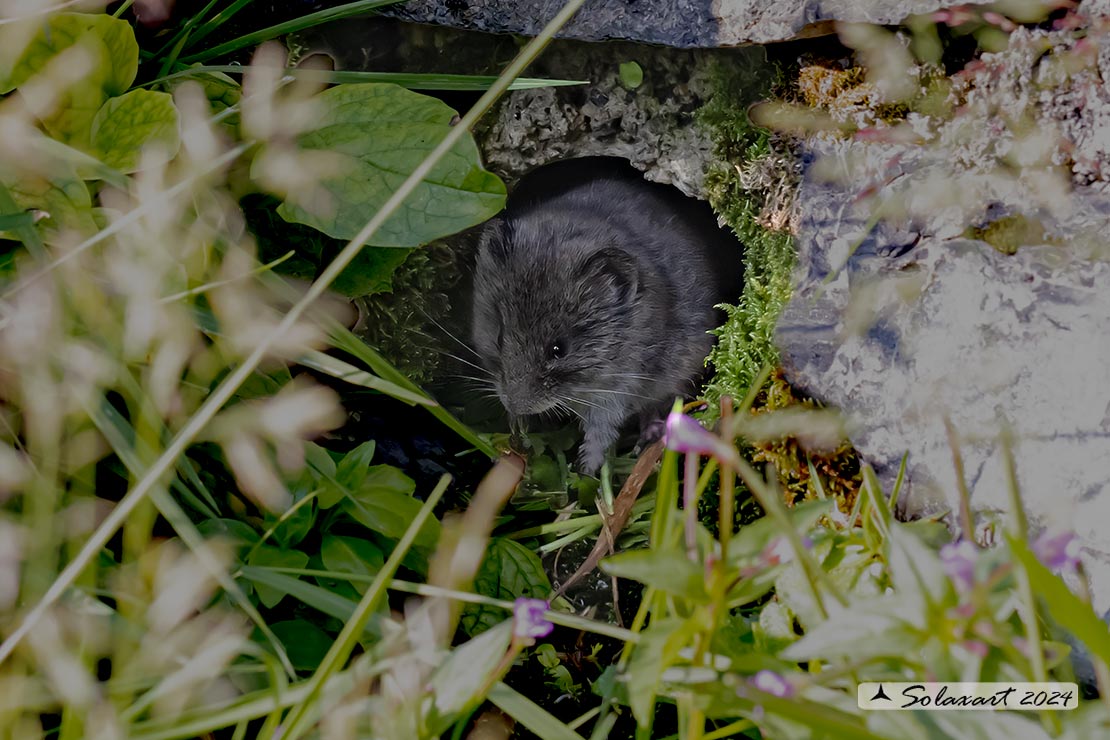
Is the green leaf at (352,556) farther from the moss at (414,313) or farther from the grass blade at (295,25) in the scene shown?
the grass blade at (295,25)

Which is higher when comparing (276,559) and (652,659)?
(652,659)

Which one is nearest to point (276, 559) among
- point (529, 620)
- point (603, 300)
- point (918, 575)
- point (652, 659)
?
point (529, 620)

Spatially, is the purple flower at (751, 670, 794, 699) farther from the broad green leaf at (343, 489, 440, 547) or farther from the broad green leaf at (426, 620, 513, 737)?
the broad green leaf at (343, 489, 440, 547)

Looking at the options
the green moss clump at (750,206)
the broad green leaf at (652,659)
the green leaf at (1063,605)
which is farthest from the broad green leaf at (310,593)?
the green moss clump at (750,206)

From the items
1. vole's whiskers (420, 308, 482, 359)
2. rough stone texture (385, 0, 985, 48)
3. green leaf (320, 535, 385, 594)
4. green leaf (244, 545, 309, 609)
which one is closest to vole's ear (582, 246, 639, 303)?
vole's whiskers (420, 308, 482, 359)

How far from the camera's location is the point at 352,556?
167 cm

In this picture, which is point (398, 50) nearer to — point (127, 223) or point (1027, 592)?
point (127, 223)

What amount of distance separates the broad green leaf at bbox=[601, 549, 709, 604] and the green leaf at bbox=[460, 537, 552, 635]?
0.90 meters

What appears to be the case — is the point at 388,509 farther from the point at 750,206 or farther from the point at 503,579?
the point at 750,206

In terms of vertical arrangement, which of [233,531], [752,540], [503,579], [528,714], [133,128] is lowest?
[503,579]

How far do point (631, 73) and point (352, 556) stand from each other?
1.67 meters

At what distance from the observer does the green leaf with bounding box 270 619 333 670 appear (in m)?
1.57

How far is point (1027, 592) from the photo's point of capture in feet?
3.21

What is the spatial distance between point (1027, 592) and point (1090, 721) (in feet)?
0.57
